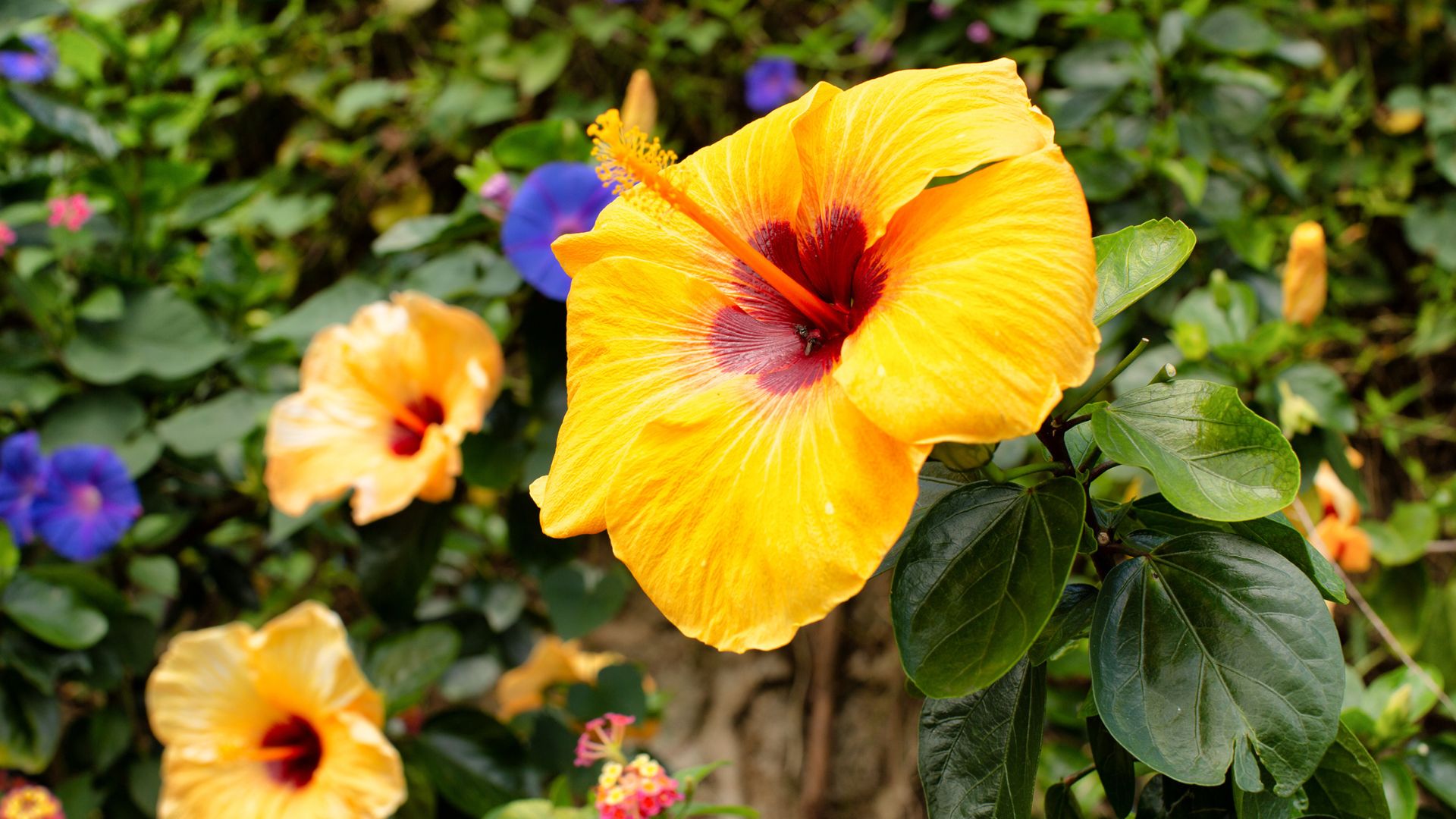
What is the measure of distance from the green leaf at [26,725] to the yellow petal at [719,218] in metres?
1.13

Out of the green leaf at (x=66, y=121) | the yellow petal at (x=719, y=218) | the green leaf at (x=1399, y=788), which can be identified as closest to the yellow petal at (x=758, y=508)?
the yellow petal at (x=719, y=218)

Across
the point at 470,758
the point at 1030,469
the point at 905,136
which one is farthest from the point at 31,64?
the point at 1030,469

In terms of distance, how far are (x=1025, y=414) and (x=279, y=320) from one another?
1201 millimetres

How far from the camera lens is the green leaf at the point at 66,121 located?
4.94ft

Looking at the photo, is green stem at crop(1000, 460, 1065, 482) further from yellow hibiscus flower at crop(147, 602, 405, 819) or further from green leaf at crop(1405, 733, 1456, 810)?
yellow hibiscus flower at crop(147, 602, 405, 819)

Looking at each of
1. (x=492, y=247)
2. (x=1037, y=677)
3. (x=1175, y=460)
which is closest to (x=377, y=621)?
(x=492, y=247)

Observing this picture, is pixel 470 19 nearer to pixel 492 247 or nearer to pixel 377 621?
pixel 492 247

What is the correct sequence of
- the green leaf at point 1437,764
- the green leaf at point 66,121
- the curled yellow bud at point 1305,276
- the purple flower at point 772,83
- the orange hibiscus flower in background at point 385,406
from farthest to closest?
the purple flower at point 772,83, the green leaf at point 66,121, the orange hibiscus flower in background at point 385,406, the curled yellow bud at point 1305,276, the green leaf at point 1437,764

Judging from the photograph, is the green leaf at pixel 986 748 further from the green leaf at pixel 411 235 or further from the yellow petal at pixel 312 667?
the green leaf at pixel 411 235

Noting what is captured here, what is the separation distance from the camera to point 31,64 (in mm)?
1708

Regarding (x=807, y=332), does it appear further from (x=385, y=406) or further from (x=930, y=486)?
(x=385, y=406)

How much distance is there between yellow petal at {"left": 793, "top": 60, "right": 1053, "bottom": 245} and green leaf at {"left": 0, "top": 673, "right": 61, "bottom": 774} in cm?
126

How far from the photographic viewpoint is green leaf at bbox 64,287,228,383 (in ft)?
4.56

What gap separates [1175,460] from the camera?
530mm
